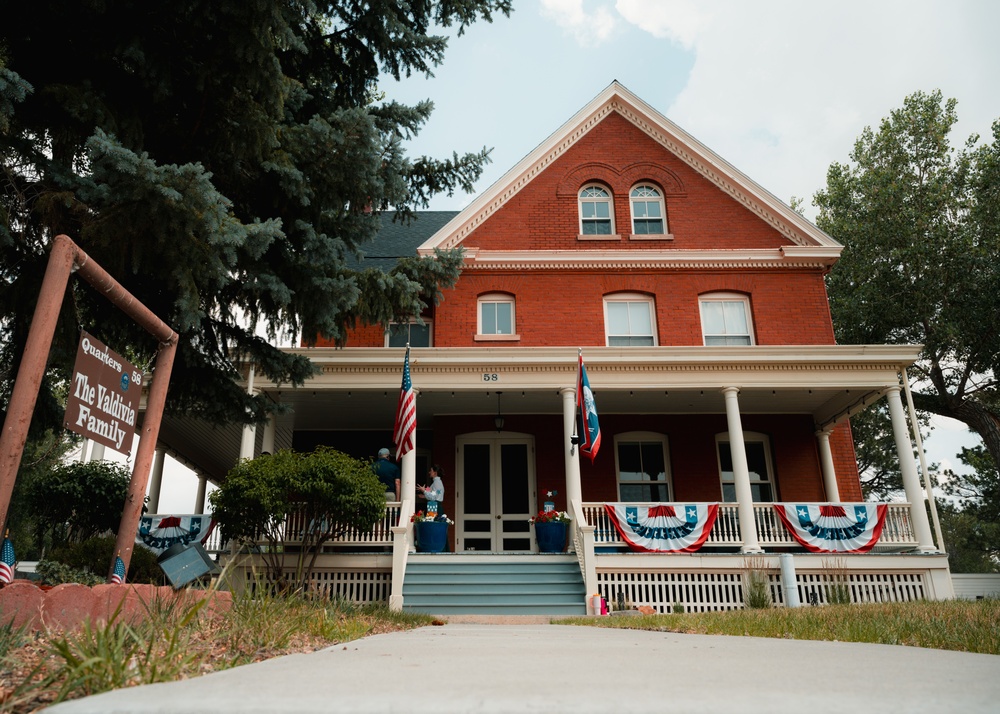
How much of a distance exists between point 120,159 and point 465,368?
9.01 meters

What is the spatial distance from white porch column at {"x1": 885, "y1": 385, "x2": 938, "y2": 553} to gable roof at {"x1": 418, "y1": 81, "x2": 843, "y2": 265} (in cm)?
501

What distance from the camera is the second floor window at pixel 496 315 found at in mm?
17609

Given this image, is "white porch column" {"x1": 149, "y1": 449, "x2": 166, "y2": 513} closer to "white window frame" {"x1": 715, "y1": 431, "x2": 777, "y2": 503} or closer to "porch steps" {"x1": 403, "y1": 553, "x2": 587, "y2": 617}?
"porch steps" {"x1": 403, "y1": 553, "x2": 587, "y2": 617}

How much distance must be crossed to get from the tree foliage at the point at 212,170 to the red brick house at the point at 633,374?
5009 millimetres

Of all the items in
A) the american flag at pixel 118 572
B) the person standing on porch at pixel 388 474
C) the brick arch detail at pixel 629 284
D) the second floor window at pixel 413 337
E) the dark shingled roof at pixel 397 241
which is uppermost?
the dark shingled roof at pixel 397 241

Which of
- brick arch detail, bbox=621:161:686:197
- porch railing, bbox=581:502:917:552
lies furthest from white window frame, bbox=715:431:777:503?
brick arch detail, bbox=621:161:686:197

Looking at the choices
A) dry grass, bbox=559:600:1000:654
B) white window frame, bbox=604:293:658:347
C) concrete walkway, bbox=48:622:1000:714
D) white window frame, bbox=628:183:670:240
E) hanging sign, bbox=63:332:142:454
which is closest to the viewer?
concrete walkway, bbox=48:622:1000:714

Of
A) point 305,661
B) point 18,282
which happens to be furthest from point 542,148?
point 305,661

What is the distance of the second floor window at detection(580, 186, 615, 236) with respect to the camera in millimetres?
18906

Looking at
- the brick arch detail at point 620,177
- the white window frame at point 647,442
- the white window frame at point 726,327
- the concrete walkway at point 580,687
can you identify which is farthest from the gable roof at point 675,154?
the concrete walkway at point 580,687

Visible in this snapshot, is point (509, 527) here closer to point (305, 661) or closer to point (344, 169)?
point (344, 169)

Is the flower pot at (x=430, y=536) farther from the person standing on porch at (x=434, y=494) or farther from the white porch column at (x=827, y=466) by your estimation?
the white porch column at (x=827, y=466)

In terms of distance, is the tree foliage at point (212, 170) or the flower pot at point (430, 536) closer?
the tree foliage at point (212, 170)

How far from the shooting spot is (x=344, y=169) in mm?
8258
